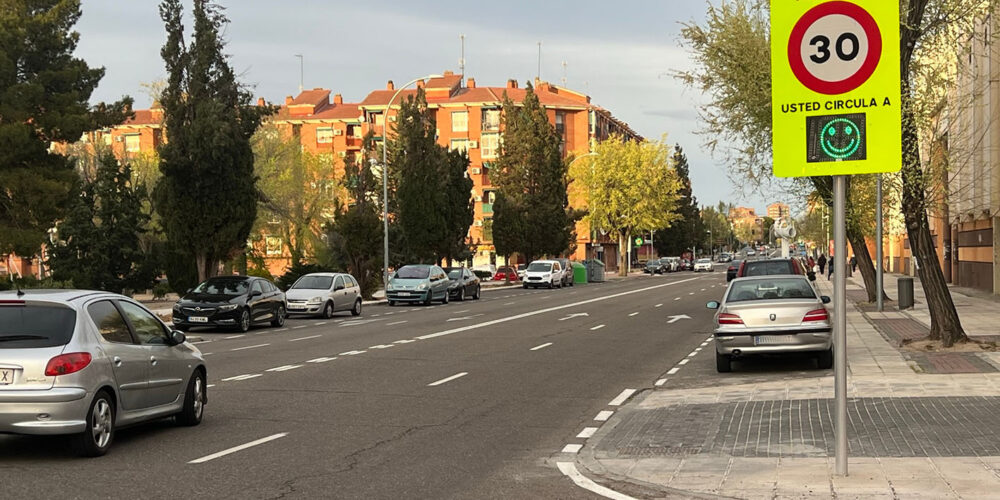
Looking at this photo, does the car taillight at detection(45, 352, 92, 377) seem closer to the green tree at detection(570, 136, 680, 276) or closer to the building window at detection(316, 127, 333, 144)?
the green tree at detection(570, 136, 680, 276)

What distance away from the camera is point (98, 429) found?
9445 mm

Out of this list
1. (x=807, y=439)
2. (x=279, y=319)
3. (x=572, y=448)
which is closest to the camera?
(x=807, y=439)

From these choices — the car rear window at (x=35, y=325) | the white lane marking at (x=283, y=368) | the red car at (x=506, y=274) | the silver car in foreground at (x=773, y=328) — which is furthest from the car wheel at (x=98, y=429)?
the red car at (x=506, y=274)

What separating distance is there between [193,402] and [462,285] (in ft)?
120

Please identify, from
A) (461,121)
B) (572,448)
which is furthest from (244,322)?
(461,121)

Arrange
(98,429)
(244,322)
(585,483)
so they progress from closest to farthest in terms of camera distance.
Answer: (585,483), (98,429), (244,322)

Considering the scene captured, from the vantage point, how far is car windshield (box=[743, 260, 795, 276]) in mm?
28047

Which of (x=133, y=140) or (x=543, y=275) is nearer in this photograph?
(x=543, y=275)

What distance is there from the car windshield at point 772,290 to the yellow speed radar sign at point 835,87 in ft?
30.1

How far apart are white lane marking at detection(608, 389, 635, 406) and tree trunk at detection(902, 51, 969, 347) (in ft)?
24.4

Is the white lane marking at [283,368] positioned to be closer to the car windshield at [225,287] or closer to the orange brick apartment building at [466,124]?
the car windshield at [225,287]

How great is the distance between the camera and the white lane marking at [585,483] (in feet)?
26.3

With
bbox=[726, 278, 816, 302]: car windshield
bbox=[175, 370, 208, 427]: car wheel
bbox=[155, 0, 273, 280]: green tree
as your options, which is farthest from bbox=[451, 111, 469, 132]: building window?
bbox=[175, 370, 208, 427]: car wheel

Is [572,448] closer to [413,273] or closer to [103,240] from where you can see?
[413,273]
